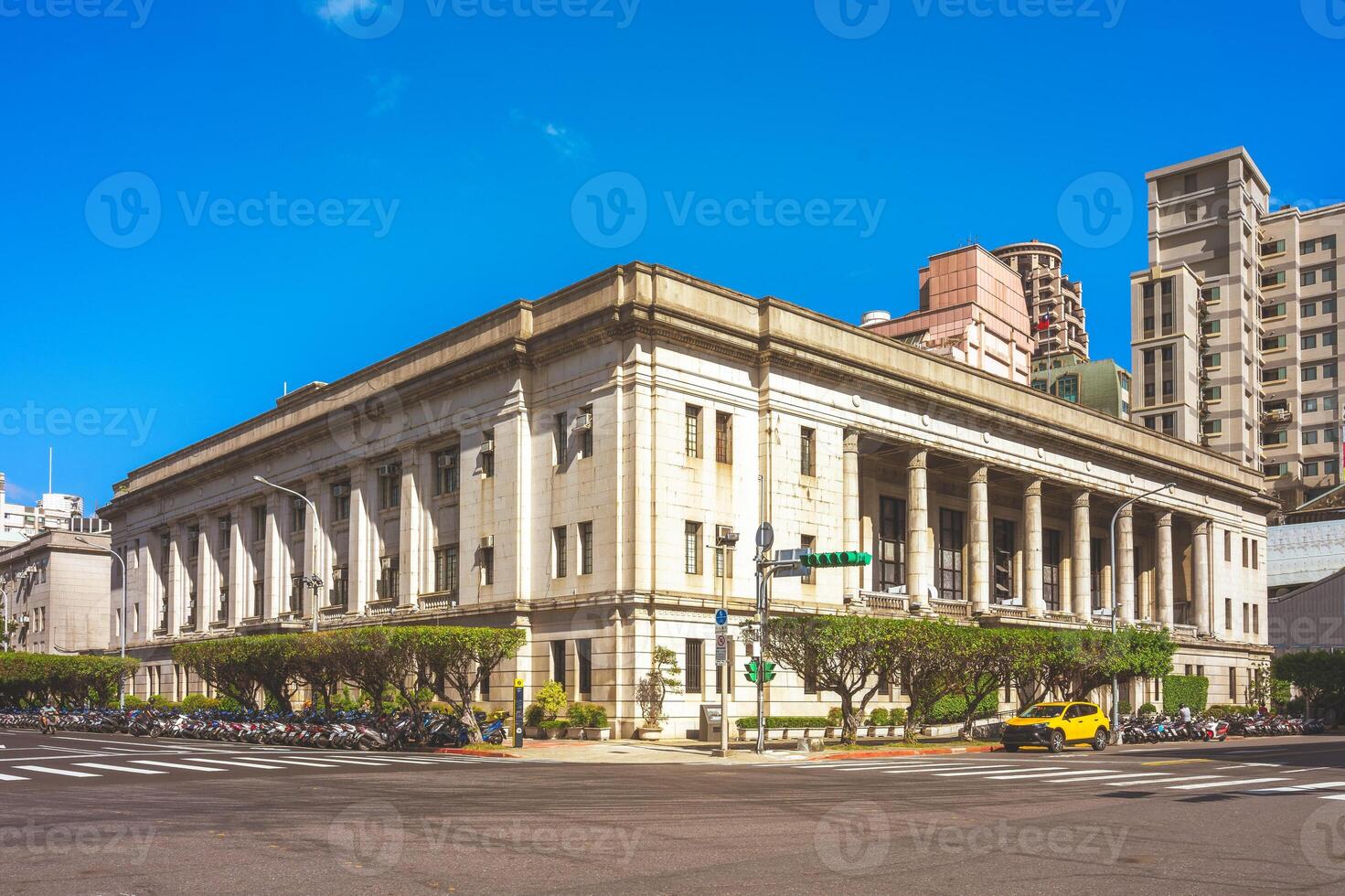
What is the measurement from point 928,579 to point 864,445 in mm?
6664

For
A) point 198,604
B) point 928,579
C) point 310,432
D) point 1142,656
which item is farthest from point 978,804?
point 198,604

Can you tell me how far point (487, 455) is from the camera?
51938 millimetres

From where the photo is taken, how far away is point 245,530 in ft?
241

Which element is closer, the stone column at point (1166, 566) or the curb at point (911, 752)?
the curb at point (911, 752)

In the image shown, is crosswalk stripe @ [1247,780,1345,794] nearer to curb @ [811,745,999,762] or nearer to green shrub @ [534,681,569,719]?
curb @ [811,745,999,762]

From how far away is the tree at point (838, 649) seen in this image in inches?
1553

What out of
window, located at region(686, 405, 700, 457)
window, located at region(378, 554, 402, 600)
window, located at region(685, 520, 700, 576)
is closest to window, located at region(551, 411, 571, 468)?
window, located at region(686, 405, 700, 457)

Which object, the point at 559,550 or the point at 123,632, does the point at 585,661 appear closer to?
the point at 559,550

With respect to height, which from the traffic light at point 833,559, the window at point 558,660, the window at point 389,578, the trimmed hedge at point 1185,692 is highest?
the traffic light at point 833,559

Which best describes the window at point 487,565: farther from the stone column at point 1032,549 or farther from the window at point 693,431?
the stone column at point 1032,549

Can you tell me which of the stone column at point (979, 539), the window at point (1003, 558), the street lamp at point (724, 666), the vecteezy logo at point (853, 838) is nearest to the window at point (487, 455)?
the street lamp at point (724, 666)

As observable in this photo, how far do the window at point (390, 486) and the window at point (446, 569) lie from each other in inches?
162
